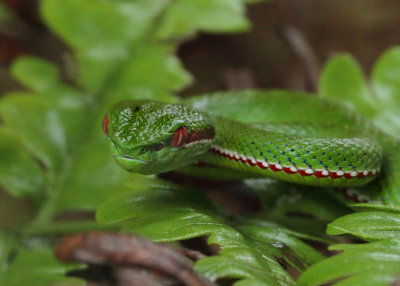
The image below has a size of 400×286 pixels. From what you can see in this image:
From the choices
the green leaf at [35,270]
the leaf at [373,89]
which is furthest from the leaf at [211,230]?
the leaf at [373,89]

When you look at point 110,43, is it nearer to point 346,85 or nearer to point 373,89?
point 346,85

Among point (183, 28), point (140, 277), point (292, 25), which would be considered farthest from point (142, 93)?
point (292, 25)

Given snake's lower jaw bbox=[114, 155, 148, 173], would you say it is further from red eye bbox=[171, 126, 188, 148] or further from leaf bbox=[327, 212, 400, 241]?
leaf bbox=[327, 212, 400, 241]

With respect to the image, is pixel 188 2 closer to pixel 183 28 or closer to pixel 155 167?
pixel 183 28

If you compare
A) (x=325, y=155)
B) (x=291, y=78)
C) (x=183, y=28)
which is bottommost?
(x=291, y=78)

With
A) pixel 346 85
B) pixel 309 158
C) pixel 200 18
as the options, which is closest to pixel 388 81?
pixel 346 85

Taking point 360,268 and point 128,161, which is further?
point 128,161
